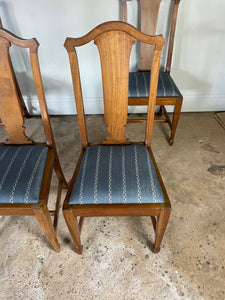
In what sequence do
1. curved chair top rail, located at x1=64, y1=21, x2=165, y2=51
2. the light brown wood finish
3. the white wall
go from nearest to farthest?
curved chair top rail, located at x1=64, y1=21, x2=165, y2=51 → the light brown wood finish → the white wall

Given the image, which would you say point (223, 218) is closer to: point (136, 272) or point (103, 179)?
point (136, 272)

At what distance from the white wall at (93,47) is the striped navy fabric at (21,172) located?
3.90 ft

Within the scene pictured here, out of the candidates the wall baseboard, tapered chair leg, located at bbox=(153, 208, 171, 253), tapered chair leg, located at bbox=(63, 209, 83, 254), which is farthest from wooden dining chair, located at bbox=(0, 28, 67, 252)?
the wall baseboard

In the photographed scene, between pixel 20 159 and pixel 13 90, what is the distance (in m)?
0.35

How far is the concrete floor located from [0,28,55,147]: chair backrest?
0.57m

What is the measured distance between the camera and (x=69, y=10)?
1770mm

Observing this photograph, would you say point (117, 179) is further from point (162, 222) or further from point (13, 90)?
point (13, 90)

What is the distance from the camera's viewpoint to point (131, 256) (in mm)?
1189

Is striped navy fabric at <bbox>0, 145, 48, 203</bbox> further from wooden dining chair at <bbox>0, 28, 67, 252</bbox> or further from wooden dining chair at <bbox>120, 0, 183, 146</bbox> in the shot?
wooden dining chair at <bbox>120, 0, 183, 146</bbox>

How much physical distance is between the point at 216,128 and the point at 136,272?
1598mm

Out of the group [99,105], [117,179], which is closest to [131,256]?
[117,179]

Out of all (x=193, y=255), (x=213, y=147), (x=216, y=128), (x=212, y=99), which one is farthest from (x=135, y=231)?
(x=212, y=99)

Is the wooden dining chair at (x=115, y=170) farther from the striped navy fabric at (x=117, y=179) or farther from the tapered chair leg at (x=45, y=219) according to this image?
the tapered chair leg at (x=45, y=219)

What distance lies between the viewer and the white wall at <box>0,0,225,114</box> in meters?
1.76
